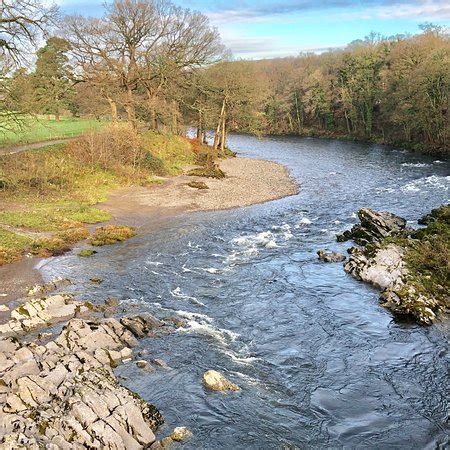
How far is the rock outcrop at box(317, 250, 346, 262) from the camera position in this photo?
22.1 meters

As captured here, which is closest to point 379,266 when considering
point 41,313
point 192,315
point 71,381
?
point 192,315

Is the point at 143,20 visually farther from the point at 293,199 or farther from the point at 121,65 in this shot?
the point at 293,199

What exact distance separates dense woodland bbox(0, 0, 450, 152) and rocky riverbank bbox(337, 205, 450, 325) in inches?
837

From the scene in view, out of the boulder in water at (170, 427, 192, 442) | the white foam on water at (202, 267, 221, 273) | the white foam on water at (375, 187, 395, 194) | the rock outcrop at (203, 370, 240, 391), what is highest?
the white foam on water at (375, 187, 395, 194)

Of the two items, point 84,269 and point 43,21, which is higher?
point 43,21

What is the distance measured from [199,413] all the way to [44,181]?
81.9 ft

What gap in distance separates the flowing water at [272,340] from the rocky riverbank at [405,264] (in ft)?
2.10

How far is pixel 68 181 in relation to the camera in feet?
112

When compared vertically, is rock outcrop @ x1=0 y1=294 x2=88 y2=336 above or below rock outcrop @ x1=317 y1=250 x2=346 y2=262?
above

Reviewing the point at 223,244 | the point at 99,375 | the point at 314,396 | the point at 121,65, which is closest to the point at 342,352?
the point at 314,396

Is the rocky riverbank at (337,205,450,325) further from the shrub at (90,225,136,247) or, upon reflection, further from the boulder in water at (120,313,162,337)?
the shrub at (90,225,136,247)

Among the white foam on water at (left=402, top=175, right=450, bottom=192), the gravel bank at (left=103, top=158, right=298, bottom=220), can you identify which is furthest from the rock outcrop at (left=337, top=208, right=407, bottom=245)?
the white foam on water at (left=402, top=175, right=450, bottom=192)

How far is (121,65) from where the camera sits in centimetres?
4506

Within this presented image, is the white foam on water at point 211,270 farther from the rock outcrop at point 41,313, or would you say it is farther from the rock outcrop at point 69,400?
the rock outcrop at point 69,400
